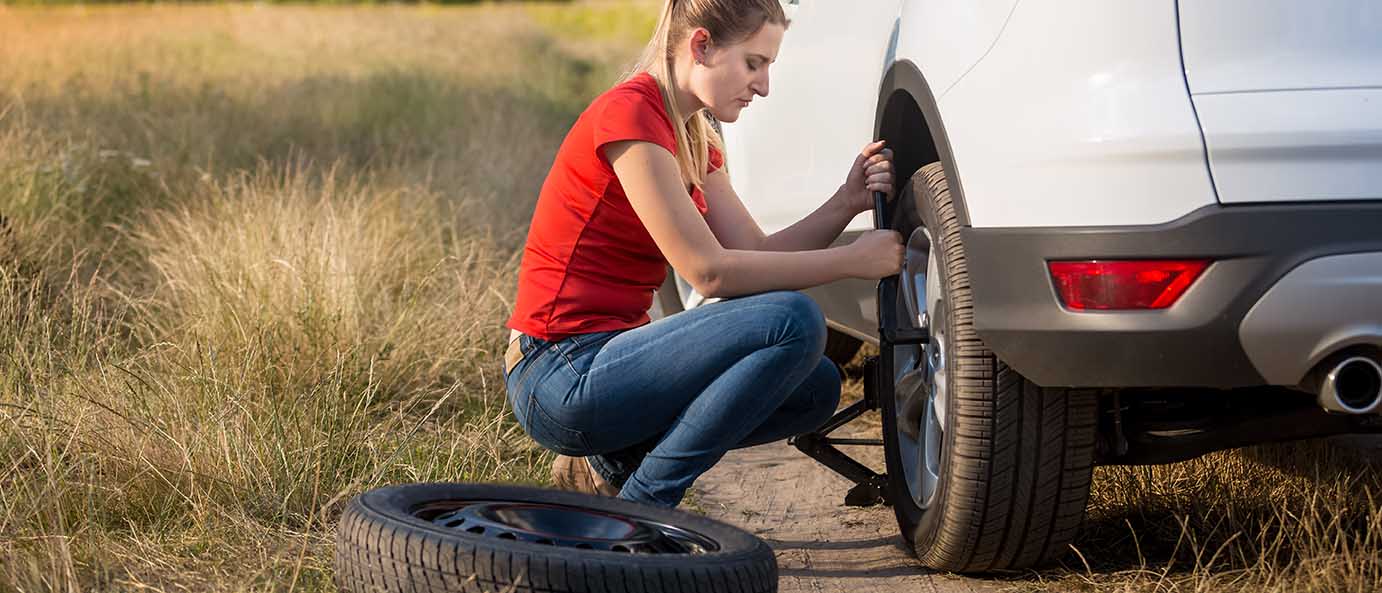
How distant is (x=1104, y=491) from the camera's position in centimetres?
371

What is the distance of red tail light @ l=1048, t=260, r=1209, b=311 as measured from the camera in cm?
258

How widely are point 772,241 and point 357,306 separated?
6.05 feet

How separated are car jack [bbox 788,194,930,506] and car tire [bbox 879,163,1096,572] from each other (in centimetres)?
18

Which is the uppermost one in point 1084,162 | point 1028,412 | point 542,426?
point 1084,162

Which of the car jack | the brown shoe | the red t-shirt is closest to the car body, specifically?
the car jack

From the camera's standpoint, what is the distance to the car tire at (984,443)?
3.00m

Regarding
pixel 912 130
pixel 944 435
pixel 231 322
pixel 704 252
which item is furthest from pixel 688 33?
pixel 231 322

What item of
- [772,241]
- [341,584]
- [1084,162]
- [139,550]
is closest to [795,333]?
[772,241]

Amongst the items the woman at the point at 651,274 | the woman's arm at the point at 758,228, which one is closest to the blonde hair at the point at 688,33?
the woman at the point at 651,274

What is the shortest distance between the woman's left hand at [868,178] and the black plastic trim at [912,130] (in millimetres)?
61

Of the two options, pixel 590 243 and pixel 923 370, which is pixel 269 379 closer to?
pixel 590 243

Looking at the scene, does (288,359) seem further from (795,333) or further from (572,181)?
(795,333)

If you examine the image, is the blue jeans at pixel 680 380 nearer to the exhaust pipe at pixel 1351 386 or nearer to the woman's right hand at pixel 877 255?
the woman's right hand at pixel 877 255

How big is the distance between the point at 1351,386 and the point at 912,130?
122cm
